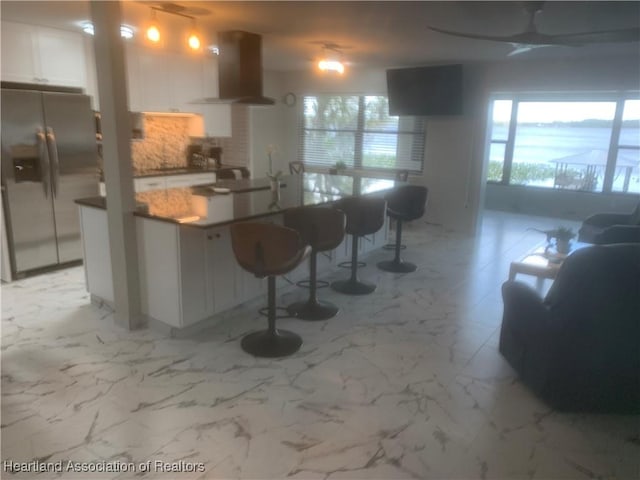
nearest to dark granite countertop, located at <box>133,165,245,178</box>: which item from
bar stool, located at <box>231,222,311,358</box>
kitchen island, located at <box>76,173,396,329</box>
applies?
kitchen island, located at <box>76,173,396,329</box>

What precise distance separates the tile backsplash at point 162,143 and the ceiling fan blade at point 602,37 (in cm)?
516

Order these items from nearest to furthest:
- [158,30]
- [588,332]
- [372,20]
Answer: [588,332], [158,30], [372,20]

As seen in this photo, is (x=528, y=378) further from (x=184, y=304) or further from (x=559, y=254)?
(x=184, y=304)

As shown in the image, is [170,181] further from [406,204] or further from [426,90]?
[426,90]

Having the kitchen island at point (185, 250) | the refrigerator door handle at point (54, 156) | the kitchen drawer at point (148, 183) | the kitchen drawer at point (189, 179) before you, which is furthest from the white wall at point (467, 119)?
the refrigerator door handle at point (54, 156)

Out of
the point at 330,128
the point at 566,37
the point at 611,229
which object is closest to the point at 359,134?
the point at 330,128

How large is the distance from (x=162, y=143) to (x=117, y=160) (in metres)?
3.58

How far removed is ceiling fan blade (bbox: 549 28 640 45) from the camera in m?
2.59

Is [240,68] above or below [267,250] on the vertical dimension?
above

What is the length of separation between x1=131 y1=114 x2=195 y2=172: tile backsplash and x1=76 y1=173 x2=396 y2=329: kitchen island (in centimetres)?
242

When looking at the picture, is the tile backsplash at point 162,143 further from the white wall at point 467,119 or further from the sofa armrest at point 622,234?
the sofa armrest at point 622,234

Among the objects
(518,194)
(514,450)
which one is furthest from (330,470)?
(518,194)

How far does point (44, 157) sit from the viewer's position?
446cm

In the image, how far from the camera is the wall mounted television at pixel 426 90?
6.27m
